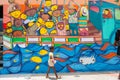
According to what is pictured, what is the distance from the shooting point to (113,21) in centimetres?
1448

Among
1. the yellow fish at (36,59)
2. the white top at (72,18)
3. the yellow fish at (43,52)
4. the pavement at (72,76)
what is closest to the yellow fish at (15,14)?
the yellow fish at (43,52)

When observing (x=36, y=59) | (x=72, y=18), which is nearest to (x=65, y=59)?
(x=36, y=59)

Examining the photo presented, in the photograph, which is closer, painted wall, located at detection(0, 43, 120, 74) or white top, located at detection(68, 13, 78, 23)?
painted wall, located at detection(0, 43, 120, 74)

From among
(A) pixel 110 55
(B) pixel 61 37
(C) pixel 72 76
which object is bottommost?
(C) pixel 72 76

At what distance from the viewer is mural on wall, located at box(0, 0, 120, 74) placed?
13859 mm

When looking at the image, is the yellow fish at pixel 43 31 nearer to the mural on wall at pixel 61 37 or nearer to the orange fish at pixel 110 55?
the mural on wall at pixel 61 37

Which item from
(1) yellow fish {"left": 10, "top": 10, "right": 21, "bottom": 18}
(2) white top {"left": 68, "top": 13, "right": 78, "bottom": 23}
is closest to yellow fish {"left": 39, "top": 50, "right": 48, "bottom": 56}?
(2) white top {"left": 68, "top": 13, "right": 78, "bottom": 23}

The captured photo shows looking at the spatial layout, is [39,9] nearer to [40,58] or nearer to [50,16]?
[50,16]

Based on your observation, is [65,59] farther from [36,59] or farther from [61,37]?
[36,59]

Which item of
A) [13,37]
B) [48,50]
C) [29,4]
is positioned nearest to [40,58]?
[48,50]

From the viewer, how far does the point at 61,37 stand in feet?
46.1

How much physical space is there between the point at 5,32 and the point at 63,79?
3609 millimetres

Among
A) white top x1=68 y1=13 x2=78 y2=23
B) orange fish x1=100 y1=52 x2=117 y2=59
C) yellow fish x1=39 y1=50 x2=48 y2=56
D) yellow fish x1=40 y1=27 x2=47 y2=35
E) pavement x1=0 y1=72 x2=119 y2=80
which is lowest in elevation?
pavement x1=0 y1=72 x2=119 y2=80

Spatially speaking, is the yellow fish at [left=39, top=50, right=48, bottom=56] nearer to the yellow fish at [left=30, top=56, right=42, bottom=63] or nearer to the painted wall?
the painted wall
